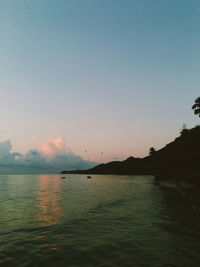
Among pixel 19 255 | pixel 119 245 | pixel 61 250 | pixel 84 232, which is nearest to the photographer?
pixel 19 255

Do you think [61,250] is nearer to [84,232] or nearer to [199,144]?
[84,232]

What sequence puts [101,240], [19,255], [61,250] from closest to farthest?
[19,255] → [61,250] → [101,240]

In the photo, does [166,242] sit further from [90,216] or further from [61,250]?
[90,216]

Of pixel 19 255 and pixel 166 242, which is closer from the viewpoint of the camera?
pixel 19 255

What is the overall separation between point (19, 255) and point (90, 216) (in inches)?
471

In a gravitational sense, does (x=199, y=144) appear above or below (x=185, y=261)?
above

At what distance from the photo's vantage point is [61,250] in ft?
40.5

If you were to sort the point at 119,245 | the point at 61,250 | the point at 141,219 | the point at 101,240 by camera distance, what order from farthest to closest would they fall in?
the point at 141,219 < the point at 101,240 < the point at 119,245 < the point at 61,250

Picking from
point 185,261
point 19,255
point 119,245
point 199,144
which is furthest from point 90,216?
point 199,144

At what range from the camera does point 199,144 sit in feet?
214

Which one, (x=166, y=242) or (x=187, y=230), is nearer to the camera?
(x=166, y=242)

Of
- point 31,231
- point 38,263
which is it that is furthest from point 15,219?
point 38,263

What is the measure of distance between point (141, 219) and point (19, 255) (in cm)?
1354

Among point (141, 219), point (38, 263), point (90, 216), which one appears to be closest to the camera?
point (38, 263)
